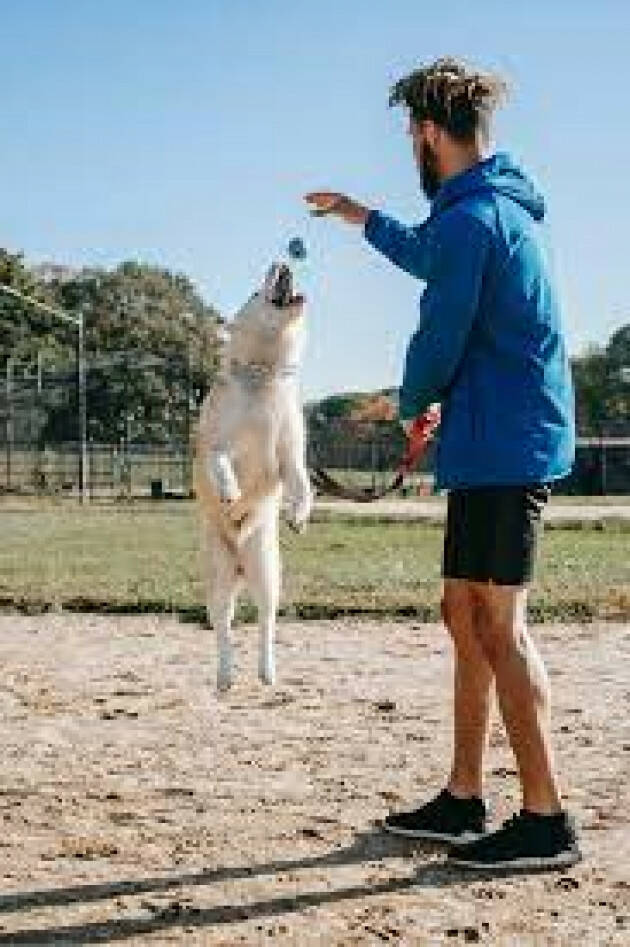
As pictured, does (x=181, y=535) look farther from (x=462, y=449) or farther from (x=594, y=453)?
(x=594, y=453)

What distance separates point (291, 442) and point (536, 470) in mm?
1154

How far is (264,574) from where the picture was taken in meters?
6.22

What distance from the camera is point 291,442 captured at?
19.4 feet

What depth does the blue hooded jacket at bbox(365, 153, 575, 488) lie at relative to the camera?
4984 mm

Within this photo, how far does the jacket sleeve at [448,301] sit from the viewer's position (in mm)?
4961

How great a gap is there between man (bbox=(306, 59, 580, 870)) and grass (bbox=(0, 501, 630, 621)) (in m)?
6.84

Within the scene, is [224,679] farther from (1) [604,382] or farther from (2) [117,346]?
(1) [604,382]

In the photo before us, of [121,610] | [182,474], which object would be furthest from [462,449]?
[182,474]

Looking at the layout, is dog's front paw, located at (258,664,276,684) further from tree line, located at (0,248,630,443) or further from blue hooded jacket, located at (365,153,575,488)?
tree line, located at (0,248,630,443)

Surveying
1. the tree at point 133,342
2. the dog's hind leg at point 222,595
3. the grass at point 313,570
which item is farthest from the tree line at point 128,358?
the dog's hind leg at point 222,595

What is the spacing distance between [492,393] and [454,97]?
3.14 ft

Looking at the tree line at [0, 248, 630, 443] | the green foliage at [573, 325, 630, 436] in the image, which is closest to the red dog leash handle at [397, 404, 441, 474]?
the tree line at [0, 248, 630, 443]

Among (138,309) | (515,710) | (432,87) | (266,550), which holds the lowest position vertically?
(515,710)

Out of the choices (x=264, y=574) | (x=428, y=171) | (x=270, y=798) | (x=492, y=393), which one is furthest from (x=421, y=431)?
(x=270, y=798)
